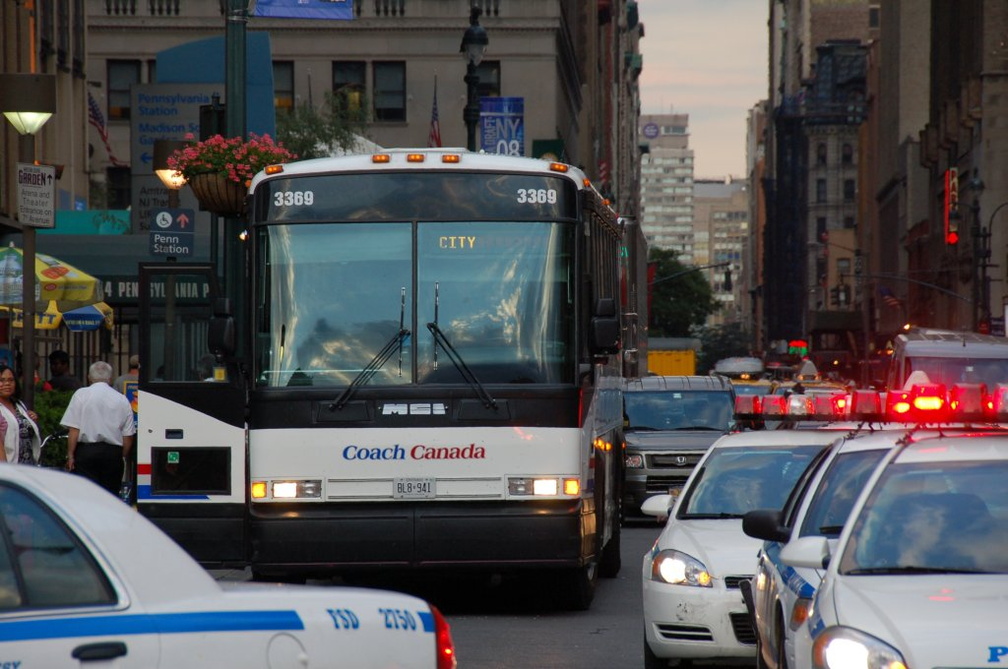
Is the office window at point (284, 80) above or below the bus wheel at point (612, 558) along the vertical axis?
above

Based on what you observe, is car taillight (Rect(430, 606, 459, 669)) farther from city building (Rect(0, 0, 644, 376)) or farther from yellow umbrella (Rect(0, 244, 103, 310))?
city building (Rect(0, 0, 644, 376))

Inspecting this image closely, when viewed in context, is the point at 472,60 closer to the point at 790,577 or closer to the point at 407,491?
the point at 407,491

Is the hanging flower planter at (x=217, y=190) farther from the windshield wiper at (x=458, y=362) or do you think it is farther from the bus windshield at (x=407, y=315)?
the windshield wiper at (x=458, y=362)

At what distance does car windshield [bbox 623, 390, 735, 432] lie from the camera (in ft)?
87.8

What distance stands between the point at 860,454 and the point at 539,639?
14.9 ft

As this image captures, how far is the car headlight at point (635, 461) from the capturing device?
2527 cm

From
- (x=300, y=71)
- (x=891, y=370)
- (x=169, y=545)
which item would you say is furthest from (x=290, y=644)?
(x=300, y=71)

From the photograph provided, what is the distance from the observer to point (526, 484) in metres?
13.5

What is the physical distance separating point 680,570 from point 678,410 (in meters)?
16.3

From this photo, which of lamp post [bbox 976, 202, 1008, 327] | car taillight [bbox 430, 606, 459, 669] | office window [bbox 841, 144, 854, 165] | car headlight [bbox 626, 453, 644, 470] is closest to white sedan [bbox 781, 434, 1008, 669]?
car taillight [bbox 430, 606, 459, 669]

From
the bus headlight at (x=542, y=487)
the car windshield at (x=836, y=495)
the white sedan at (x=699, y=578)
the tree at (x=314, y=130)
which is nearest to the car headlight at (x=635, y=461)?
the bus headlight at (x=542, y=487)

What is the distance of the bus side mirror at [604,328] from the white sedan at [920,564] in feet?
17.6

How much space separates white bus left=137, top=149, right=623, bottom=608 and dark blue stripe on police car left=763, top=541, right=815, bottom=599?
4.15m

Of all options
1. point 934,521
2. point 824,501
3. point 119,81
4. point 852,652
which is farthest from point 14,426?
point 119,81
